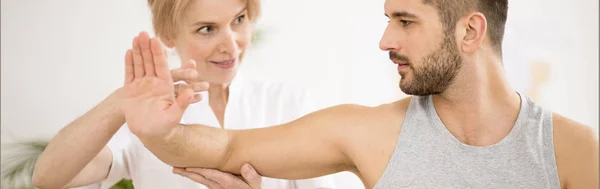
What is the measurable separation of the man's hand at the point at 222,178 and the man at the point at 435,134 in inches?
0.5

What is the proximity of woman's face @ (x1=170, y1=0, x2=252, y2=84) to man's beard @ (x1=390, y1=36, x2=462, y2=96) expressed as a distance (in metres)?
0.56

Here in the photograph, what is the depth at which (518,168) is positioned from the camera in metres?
1.71

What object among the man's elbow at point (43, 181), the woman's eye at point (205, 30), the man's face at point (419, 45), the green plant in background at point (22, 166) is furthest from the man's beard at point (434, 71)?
the green plant in background at point (22, 166)

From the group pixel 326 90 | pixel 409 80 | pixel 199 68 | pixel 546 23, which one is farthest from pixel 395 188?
pixel 546 23

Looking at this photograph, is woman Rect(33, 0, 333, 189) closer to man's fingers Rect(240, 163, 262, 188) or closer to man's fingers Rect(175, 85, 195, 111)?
man's fingers Rect(240, 163, 262, 188)

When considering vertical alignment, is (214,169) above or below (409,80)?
below

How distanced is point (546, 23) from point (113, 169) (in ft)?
7.44

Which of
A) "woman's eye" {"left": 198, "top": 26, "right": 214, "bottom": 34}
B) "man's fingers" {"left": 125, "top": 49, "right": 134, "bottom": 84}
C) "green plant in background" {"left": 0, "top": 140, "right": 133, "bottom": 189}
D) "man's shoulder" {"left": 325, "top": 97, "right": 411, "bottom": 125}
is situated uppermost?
"woman's eye" {"left": 198, "top": 26, "right": 214, "bottom": 34}

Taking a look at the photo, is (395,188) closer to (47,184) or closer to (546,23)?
(47,184)

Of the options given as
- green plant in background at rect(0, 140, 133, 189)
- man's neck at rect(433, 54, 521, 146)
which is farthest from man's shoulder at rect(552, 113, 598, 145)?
green plant in background at rect(0, 140, 133, 189)

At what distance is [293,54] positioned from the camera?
3510mm

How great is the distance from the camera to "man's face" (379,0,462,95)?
1.69m

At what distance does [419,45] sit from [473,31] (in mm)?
135

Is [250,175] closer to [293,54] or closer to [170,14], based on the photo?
[170,14]
